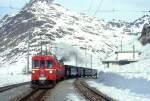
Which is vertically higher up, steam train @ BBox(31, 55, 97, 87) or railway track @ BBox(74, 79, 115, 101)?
steam train @ BBox(31, 55, 97, 87)

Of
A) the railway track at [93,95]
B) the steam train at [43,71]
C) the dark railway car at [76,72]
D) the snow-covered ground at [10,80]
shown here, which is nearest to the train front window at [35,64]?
the steam train at [43,71]

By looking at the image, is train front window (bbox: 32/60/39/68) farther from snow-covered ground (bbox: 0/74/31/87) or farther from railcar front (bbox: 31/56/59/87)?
snow-covered ground (bbox: 0/74/31/87)

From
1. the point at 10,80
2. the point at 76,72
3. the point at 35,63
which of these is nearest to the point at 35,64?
the point at 35,63

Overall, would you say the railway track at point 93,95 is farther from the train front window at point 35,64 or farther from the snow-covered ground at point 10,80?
the snow-covered ground at point 10,80

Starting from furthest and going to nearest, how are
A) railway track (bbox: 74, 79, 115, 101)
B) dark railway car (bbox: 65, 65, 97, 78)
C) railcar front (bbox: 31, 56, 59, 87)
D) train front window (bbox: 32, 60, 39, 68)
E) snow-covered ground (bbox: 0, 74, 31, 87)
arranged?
1. dark railway car (bbox: 65, 65, 97, 78)
2. snow-covered ground (bbox: 0, 74, 31, 87)
3. train front window (bbox: 32, 60, 39, 68)
4. railcar front (bbox: 31, 56, 59, 87)
5. railway track (bbox: 74, 79, 115, 101)

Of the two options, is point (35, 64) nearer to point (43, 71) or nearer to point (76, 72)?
point (43, 71)

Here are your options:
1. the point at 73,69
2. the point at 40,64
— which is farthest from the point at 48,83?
the point at 73,69

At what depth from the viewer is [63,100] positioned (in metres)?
27.7

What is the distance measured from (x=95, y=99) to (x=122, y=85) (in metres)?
13.2

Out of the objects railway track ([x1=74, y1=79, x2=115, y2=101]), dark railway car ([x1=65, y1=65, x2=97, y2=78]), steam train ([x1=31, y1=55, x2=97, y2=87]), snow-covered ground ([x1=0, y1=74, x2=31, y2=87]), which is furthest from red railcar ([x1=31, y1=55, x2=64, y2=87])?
dark railway car ([x1=65, y1=65, x2=97, y2=78])

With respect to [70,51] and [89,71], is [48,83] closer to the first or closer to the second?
[89,71]

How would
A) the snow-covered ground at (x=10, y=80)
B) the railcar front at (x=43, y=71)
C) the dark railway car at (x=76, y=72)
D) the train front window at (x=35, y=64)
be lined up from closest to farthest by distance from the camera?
the railcar front at (x=43, y=71)
the train front window at (x=35, y=64)
the snow-covered ground at (x=10, y=80)
the dark railway car at (x=76, y=72)

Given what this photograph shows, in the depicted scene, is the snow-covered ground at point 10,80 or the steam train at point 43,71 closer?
the steam train at point 43,71

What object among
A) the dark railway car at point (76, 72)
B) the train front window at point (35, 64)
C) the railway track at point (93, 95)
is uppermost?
the train front window at point (35, 64)
